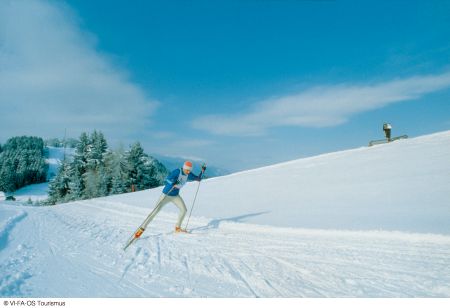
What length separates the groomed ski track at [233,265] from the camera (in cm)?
409

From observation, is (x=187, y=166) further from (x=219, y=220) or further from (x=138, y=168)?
(x=138, y=168)

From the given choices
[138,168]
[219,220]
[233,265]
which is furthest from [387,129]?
[138,168]

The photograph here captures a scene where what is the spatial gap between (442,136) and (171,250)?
66.5 feet

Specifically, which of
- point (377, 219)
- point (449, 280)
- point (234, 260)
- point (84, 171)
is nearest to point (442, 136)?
point (377, 219)

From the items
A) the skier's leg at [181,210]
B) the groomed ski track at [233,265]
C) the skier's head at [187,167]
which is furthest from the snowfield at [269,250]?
the skier's head at [187,167]

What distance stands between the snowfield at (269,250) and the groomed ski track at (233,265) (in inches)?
0.7

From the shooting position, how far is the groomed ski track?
409cm

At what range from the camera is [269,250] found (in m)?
6.06

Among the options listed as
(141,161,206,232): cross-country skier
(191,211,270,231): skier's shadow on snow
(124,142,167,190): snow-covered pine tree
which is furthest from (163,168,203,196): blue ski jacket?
(124,142,167,190): snow-covered pine tree

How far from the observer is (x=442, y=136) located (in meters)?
18.0

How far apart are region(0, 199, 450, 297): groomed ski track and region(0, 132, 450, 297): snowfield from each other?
19mm

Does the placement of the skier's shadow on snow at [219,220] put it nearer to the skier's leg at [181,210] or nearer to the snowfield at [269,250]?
the snowfield at [269,250]

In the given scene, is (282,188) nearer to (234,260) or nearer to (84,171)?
(234,260)

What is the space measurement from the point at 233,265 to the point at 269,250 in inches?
50.6
